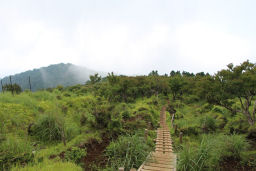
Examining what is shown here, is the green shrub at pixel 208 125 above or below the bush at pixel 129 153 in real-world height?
below

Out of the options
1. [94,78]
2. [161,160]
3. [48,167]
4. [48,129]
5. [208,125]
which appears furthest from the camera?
[94,78]

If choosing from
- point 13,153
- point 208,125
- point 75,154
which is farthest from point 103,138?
point 208,125

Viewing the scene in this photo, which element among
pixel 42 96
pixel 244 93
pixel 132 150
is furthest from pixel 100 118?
pixel 244 93

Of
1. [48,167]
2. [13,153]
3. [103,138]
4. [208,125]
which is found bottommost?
[208,125]

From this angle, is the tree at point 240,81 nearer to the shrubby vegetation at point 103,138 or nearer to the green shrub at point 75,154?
the shrubby vegetation at point 103,138

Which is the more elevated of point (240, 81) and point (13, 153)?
point (240, 81)

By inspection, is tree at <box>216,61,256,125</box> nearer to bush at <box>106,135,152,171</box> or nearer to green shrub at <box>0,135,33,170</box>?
bush at <box>106,135,152,171</box>

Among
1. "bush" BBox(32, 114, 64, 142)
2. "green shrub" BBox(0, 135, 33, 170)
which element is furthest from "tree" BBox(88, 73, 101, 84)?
"green shrub" BBox(0, 135, 33, 170)

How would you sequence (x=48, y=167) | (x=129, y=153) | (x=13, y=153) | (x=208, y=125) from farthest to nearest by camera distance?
(x=208, y=125)
(x=129, y=153)
(x=13, y=153)
(x=48, y=167)

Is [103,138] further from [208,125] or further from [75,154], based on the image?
[208,125]

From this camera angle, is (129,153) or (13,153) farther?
(129,153)

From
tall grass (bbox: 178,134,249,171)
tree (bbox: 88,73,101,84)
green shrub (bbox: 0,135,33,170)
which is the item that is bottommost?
tall grass (bbox: 178,134,249,171)

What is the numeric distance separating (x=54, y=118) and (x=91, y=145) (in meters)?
1.70

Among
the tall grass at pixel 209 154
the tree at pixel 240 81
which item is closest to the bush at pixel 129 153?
the tall grass at pixel 209 154
